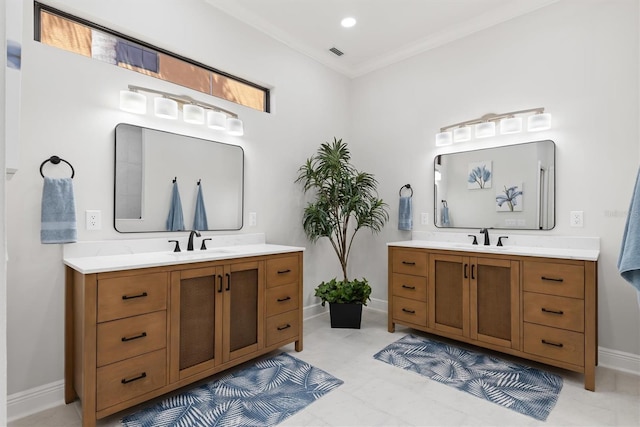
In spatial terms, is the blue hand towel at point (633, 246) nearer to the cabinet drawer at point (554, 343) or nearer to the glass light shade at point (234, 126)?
the cabinet drawer at point (554, 343)

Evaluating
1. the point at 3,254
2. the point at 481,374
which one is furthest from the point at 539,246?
the point at 3,254

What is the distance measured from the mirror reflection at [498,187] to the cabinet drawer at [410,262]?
1.99 ft

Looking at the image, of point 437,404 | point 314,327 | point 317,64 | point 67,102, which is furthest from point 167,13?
point 437,404

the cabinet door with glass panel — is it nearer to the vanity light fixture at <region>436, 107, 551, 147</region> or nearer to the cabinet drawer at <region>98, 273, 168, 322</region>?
the cabinet drawer at <region>98, 273, 168, 322</region>

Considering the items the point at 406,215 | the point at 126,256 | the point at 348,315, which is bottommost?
the point at 348,315

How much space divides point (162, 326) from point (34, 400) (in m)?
0.84

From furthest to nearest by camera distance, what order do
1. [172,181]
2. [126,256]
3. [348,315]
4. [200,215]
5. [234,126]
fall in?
[348,315] → [234,126] → [200,215] → [172,181] → [126,256]

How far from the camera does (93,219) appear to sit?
218 cm

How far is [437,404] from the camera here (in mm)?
2029

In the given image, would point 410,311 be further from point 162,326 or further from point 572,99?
point 572,99

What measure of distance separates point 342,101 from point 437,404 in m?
3.35

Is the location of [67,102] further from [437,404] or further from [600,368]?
[600,368]

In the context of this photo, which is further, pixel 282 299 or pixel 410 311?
pixel 410 311

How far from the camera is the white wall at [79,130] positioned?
1930mm
